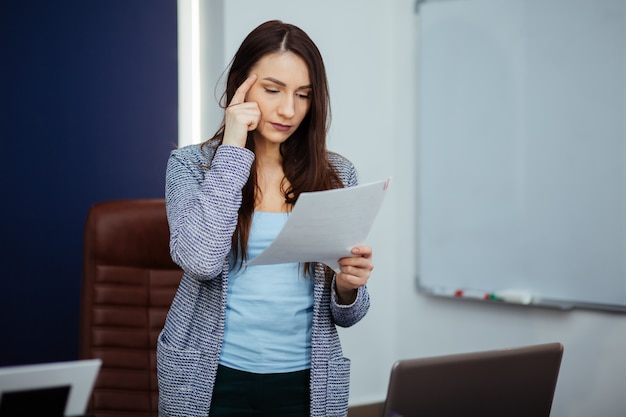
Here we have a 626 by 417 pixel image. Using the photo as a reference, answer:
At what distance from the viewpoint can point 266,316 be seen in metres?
1.40

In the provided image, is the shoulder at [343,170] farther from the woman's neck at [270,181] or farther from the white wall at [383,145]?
the white wall at [383,145]

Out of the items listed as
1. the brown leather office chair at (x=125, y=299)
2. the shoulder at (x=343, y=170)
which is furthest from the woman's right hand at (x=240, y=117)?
the brown leather office chair at (x=125, y=299)

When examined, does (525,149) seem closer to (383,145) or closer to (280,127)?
(383,145)

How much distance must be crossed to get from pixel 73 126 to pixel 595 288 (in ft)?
6.62

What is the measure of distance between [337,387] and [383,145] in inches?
73.2

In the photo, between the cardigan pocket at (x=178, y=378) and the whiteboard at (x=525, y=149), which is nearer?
the cardigan pocket at (x=178, y=378)

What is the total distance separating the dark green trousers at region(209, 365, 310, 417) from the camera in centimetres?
139

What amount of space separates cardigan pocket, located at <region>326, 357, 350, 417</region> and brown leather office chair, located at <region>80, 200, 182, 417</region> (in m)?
0.63

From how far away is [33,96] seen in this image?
2549 millimetres

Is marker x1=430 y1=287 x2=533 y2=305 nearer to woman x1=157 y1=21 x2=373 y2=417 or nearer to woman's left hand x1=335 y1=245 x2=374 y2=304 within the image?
woman x1=157 y1=21 x2=373 y2=417

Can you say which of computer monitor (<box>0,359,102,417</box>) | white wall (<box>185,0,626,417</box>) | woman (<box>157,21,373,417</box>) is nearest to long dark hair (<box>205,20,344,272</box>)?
woman (<box>157,21,373,417</box>)

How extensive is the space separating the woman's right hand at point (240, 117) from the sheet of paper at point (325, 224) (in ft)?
1.06

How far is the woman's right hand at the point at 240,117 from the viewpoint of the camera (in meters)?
1.42

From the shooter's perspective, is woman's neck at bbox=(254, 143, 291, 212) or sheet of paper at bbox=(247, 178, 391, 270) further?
woman's neck at bbox=(254, 143, 291, 212)
